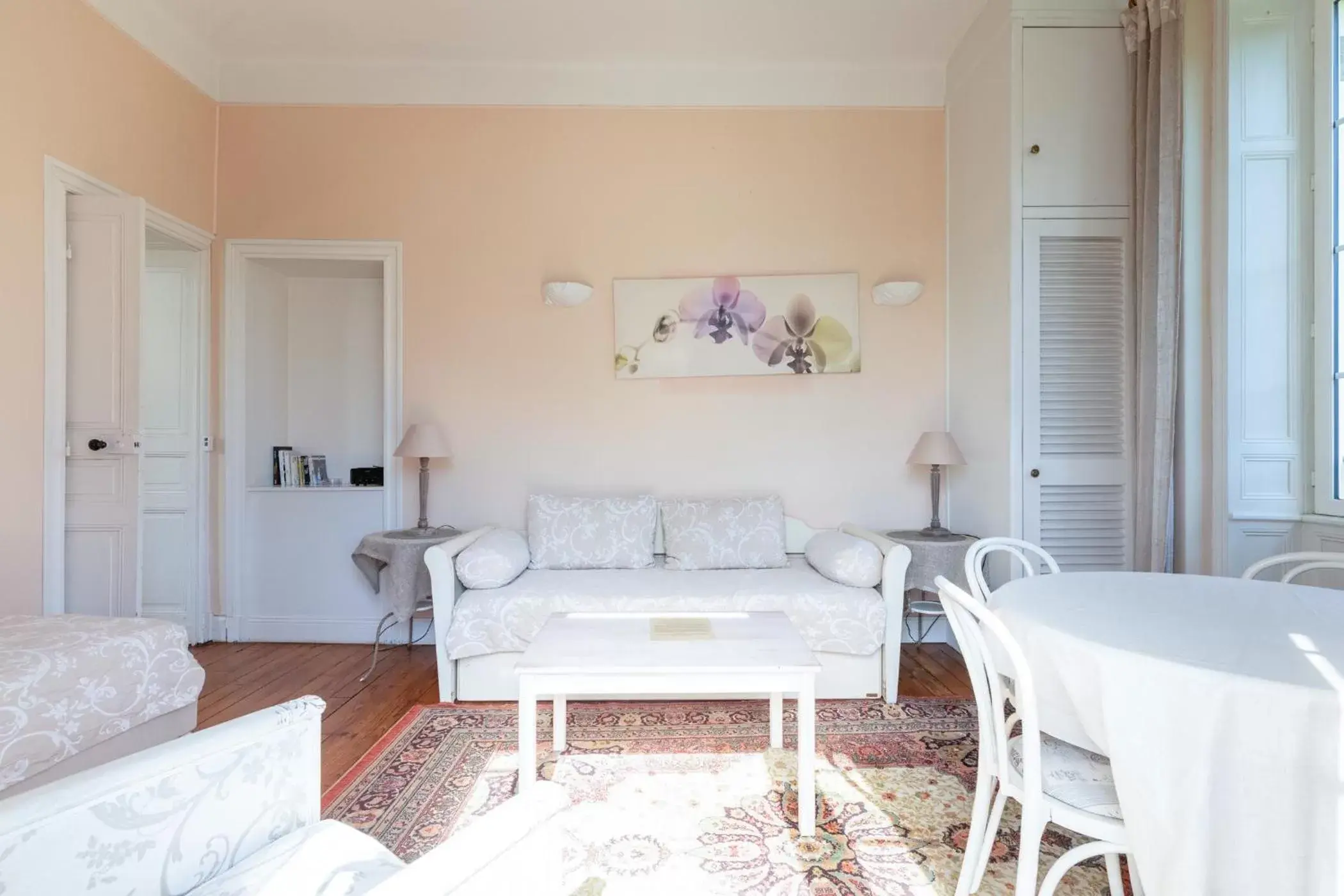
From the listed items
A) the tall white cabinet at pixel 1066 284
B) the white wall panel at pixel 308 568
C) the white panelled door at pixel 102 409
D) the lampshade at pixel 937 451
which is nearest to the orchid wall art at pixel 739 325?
the lampshade at pixel 937 451

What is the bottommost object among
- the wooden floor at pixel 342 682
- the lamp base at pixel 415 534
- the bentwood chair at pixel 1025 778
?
the wooden floor at pixel 342 682

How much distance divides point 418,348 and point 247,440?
109 cm

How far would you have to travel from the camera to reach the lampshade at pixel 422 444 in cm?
340

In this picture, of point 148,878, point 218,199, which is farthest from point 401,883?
point 218,199

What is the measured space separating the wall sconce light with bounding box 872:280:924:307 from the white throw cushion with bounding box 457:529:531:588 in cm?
235

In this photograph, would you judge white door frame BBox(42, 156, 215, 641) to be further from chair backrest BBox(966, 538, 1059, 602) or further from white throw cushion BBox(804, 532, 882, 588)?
chair backrest BBox(966, 538, 1059, 602)

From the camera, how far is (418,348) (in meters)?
3.73

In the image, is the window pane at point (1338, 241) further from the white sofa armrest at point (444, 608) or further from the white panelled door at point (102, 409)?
the white panelled door at point (102, 409)

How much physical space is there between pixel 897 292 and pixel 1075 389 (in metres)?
1.03

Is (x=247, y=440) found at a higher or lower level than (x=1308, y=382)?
lower

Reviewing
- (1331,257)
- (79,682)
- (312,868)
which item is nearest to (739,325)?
(1331,257)

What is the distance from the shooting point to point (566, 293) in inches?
143

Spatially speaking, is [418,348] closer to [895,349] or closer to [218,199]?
[218,199]

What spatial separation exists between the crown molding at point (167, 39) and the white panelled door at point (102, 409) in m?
0.93
